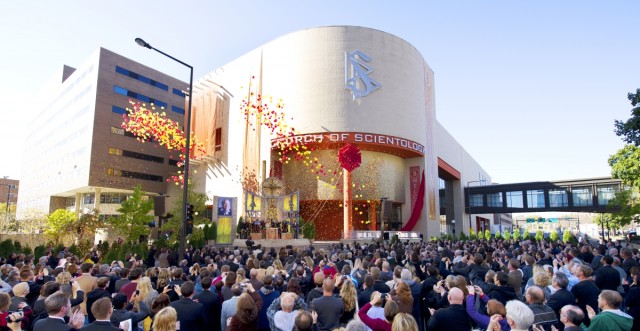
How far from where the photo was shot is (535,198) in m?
61.8

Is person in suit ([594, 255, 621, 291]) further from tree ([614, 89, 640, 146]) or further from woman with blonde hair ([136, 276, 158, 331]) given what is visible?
tree ([614, 89, 640, 146])

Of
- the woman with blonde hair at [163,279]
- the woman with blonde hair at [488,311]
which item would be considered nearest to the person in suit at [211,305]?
the woman with blonde hair at [163,279]

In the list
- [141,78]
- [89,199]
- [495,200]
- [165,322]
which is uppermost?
[141,78]

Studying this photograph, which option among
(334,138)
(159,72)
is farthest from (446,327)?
(159,72)

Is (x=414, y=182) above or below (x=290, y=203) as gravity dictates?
above

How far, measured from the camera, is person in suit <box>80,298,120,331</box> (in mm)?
4438

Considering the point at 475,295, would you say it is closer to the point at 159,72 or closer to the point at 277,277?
the point at 277,277

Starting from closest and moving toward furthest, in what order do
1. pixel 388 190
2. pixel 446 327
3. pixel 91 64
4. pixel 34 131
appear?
pixel 446 327 → pixel 388 190 → pixel 91 64 → pixel 34 131

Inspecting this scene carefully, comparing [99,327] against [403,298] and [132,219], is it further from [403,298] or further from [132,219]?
[132,219]

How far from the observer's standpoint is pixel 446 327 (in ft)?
16.6

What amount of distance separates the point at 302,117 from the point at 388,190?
12.3 metres

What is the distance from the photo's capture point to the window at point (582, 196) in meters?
57.4

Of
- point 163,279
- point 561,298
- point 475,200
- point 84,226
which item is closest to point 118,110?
point 84,226

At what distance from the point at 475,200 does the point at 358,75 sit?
37.7 meters
